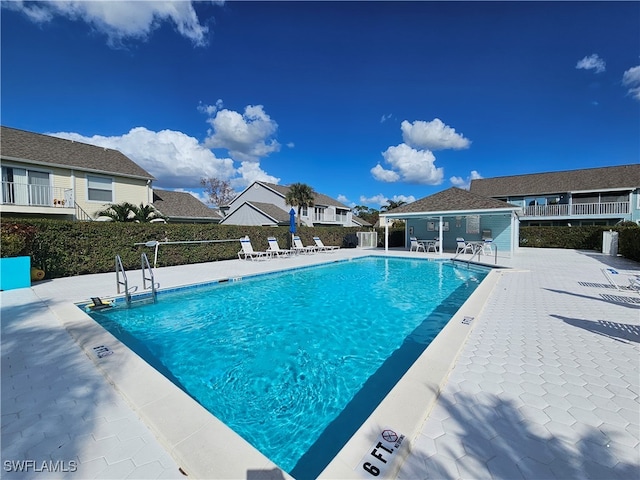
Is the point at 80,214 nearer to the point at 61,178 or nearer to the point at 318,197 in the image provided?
the point at 61,178

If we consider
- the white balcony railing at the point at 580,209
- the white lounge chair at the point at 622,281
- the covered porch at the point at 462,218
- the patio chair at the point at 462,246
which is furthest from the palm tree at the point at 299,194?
the white lounge chair at the point at 622,281

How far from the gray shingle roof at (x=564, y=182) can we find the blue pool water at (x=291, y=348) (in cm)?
2618

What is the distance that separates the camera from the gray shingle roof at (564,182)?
2498 cm

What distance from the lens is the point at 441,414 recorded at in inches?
96.5

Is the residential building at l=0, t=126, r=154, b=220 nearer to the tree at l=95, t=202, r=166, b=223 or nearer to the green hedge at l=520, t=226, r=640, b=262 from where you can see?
the tree at l=95, t=202, r=166, b=223

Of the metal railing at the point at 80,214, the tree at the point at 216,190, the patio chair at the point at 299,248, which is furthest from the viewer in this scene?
the tree at the point at 216,190

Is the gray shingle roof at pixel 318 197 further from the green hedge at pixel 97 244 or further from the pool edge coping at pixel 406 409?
the pool edge coping at pixel 406 409

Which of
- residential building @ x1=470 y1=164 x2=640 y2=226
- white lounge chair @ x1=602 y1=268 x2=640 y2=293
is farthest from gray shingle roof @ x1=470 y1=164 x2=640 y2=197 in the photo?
white lounge chair @ x1=602 y1=268 x2=640 y2=293

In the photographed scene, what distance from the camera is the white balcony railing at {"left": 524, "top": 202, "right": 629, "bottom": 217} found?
2373 cm

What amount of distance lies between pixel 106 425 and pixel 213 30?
50.6 feet

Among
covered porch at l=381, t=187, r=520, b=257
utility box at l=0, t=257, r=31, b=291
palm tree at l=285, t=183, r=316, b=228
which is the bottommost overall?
utility box at l=0, t=257, r=31, b=291

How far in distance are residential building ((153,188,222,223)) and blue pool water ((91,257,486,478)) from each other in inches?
620

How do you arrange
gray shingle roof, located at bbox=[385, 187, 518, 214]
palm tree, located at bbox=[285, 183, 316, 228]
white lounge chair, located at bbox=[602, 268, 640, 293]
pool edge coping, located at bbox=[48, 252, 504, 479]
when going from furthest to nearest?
palm tree, located at bbox=[285, 183, 316, 228]
gray shingle roof, located at bbox=[385, 187, 518, 214]
white lounge chair, located at bbox=[602, 268, 640, 293]
pool edge coping, located at bbox=[48, 252, 504, 479]

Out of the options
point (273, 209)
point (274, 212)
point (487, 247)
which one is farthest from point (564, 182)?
point (273, 209)
